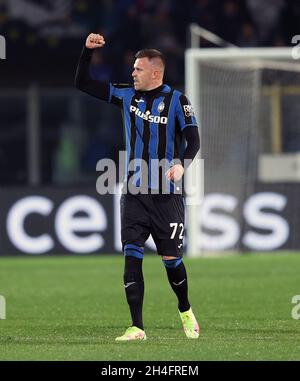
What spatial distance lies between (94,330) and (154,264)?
7711mm

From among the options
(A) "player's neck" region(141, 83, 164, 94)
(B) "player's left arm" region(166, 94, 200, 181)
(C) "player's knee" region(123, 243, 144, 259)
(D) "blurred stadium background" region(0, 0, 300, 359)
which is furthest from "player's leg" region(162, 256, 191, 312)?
(D) "blurred stadium background" region(0, 0, 300, 359)

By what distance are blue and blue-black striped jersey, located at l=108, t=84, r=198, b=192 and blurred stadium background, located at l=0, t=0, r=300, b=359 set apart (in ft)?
9.55

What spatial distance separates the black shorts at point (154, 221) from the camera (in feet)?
28.4

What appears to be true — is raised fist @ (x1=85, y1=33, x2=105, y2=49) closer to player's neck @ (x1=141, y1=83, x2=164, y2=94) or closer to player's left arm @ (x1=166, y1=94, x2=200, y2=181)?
player's neck @ (x1=141, y1=83, x2=164, y2=94)

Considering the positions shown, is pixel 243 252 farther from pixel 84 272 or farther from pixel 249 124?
pixel 84 272

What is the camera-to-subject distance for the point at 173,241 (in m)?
8.70

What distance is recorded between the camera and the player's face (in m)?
8.62

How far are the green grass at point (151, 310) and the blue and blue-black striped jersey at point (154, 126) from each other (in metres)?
1.27

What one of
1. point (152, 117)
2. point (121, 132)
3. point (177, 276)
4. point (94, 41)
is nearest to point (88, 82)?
point (94, 41)

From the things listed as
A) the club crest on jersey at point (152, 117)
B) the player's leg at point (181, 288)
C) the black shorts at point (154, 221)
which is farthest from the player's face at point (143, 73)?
the player's leg at point (181, 288)

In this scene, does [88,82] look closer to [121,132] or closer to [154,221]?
[154,221]

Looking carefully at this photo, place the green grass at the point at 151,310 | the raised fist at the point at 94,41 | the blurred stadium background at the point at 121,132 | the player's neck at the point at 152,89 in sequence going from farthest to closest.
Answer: the blurred stadium background at the point at 121,132
the player's neck at the point at 152,89
the raised fist at the point at 94,41
the green grass at the point at 151,310

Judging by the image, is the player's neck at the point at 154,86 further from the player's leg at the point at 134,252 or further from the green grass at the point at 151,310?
the green grass at the point at 151,310
